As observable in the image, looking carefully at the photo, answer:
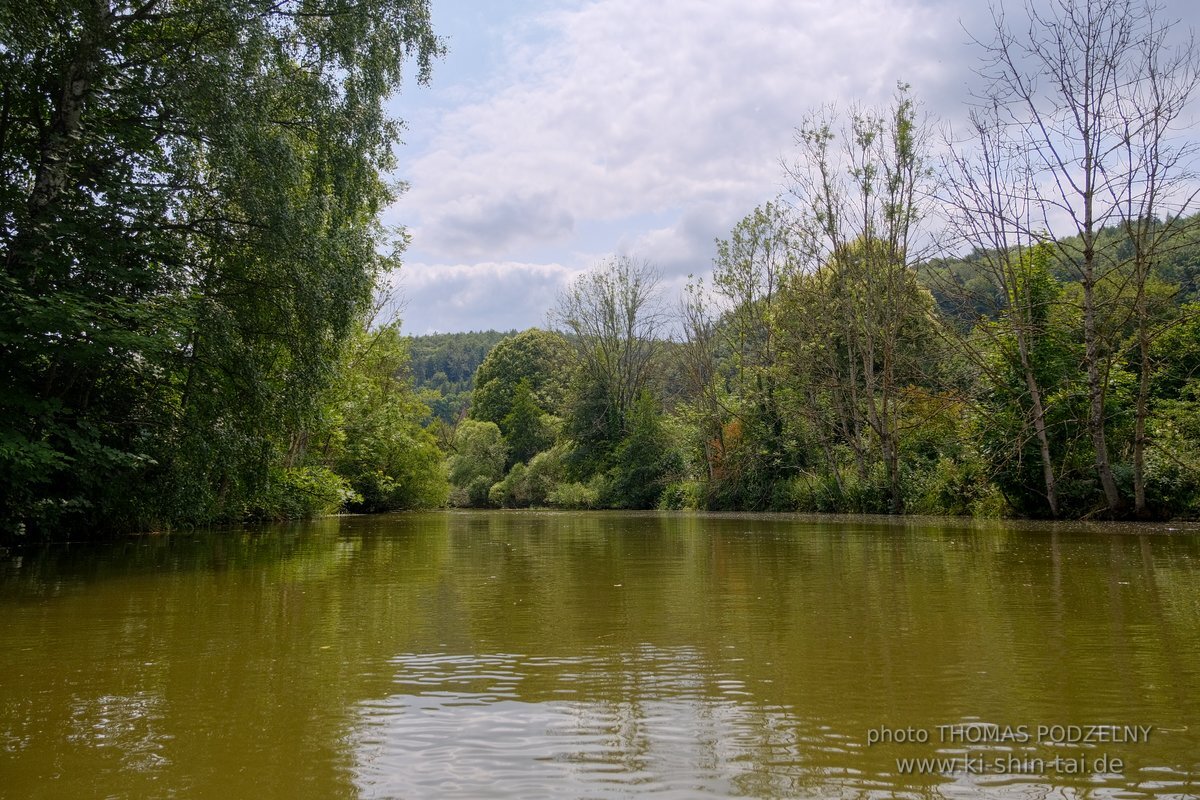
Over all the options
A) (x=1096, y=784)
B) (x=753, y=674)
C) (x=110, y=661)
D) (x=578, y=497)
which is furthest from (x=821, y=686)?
(x=578, y=497)

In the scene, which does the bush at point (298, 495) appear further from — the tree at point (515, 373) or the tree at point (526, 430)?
the tree at point (515, 373)

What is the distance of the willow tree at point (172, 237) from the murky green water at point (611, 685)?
15.6ft

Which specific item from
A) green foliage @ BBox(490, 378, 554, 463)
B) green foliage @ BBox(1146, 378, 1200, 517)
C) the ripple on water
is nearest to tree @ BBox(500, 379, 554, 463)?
green foliage @ BBox(490, 378, 554, 463)

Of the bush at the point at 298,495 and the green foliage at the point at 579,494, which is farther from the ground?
the bush at the point at 298,495

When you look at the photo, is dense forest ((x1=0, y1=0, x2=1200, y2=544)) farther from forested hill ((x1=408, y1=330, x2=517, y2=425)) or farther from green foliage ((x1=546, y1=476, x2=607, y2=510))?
forested hill ((x1=408, y1=330, x2=517, y2=425))

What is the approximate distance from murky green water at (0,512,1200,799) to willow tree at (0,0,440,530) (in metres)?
4.76

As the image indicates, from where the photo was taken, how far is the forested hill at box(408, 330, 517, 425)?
346 ft

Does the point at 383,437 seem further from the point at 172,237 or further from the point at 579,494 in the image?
the point at 172,237

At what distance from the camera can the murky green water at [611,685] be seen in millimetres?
2652

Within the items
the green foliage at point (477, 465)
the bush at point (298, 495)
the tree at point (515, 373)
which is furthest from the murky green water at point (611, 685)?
the tree at point (515, 373)

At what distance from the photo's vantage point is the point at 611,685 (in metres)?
3.87

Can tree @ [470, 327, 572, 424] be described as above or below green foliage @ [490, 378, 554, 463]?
above

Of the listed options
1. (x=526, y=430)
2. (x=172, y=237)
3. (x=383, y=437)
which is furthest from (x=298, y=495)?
(x=526, y=430)

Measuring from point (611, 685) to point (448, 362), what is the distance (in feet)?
387
